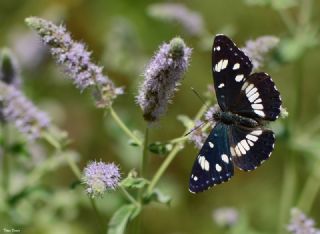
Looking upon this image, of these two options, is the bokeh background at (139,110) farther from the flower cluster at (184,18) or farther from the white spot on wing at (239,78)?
the white spot on wing at (239,78)

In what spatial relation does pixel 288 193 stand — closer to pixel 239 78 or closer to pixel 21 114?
pixel 239 78

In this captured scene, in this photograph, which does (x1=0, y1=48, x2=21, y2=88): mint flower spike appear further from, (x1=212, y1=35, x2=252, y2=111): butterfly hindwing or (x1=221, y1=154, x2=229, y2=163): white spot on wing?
(x1=221, y1=154, x2=229, y2=163): white spot on wing

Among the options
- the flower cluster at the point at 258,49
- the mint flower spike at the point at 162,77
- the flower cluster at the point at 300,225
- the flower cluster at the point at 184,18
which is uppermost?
the flower cluster at the point at 184,18

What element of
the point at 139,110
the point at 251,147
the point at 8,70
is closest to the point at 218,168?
the point at 251,147

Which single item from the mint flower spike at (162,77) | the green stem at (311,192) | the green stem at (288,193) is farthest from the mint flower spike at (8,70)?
the green stem at (311,192)

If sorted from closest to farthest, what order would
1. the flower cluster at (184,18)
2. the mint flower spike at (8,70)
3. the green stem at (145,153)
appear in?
1. the green stem at (145,153)
2. the mint flower spike at (8,70)
3. the flower cluster at (184,18)

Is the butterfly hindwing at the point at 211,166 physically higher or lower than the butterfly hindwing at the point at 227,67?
lower

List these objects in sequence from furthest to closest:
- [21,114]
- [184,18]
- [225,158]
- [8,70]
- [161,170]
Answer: [184,18], [8,70], [21,114], [161,170], [225,158]
